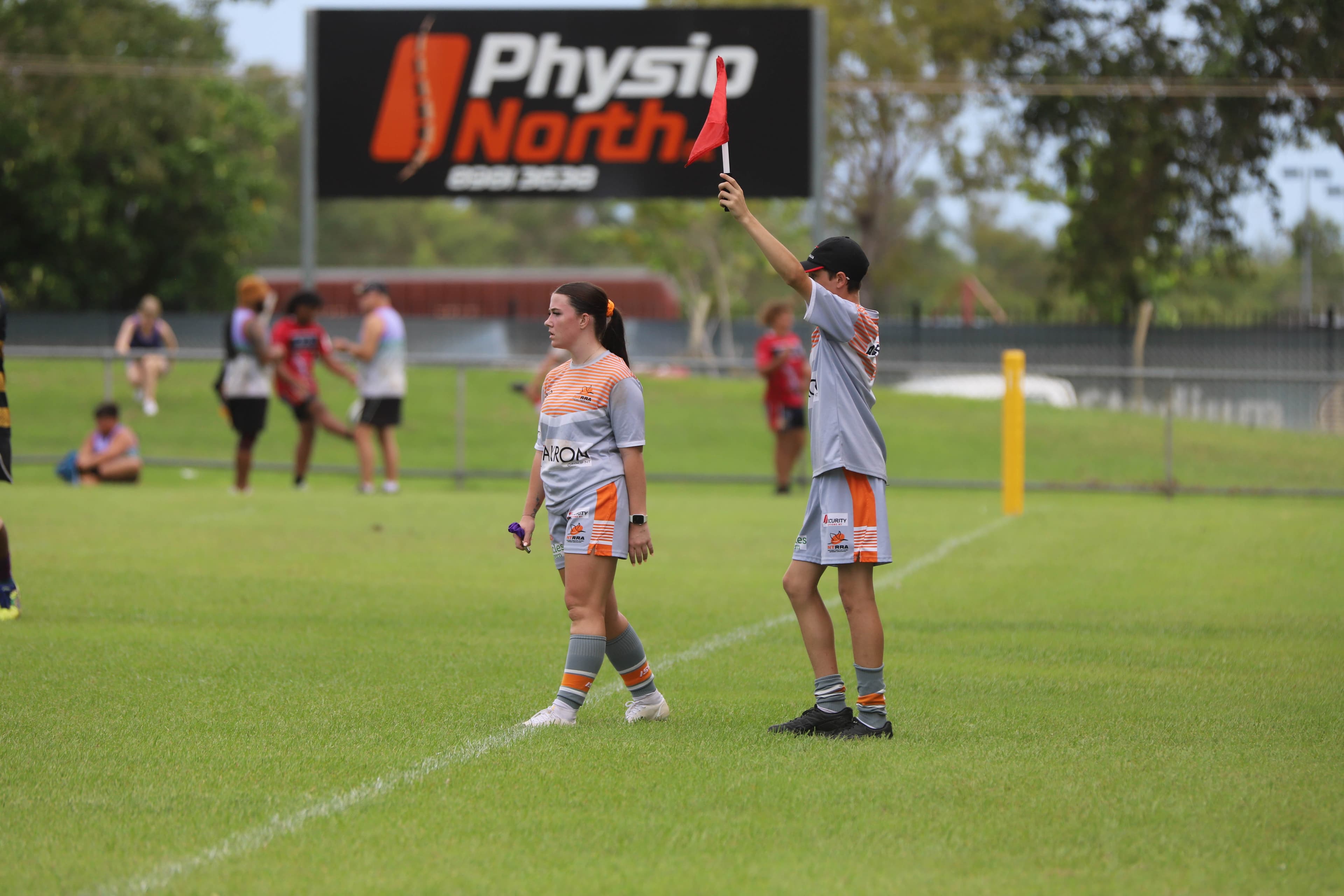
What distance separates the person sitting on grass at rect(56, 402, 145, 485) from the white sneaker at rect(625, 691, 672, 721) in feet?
45.3

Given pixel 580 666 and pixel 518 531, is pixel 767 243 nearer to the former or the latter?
pixel 518 531

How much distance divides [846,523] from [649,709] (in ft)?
3.52

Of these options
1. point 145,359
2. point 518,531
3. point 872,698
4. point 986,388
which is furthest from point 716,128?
point 986,388

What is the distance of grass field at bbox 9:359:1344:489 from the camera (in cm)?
2062

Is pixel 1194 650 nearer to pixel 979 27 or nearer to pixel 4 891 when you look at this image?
pixel 4 891

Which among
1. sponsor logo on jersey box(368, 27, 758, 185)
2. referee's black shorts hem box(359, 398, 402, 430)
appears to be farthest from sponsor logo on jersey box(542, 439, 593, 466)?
sponsor logo on jersey box(368, 27, 758, 185)

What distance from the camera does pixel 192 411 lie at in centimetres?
2481

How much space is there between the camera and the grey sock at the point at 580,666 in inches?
227

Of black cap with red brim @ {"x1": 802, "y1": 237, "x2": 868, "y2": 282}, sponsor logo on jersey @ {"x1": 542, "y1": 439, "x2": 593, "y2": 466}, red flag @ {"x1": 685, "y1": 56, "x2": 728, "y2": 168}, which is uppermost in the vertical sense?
red flag @ {"x1": 685, "y1": 56, "x2": 728, "y2": 168}

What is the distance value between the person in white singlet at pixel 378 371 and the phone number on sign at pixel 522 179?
5293 mm

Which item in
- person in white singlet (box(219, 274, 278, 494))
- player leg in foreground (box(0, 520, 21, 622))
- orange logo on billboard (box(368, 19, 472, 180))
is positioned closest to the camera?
player leg in foreground (box(0, 520, 21, 622))

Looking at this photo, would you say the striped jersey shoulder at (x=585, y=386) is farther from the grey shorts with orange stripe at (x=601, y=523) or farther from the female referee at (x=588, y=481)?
the grey shorts with orange stripe at (x=601, y=523)

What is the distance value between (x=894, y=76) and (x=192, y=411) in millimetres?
20117

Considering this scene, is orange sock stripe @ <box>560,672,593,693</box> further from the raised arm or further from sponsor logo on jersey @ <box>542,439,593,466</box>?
the raised arm
